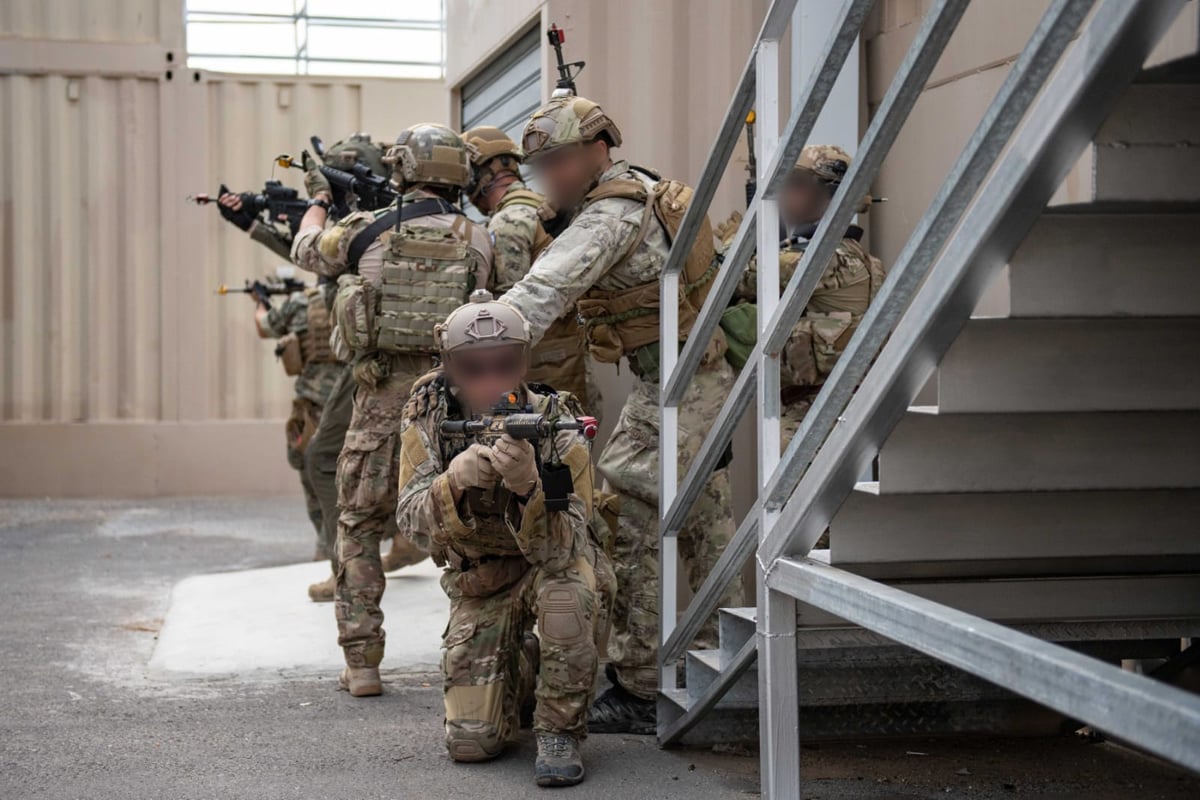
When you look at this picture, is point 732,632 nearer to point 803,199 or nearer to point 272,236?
point 803,199

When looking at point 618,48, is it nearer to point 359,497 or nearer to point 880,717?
point 359,497

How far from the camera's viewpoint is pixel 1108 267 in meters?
2.43

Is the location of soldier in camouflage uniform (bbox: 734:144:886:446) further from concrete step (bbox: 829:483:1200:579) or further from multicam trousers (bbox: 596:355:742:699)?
concrete step (bbox: 829:483:1200:579)

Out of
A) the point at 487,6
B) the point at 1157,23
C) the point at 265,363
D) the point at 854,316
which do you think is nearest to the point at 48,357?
the point at 265,363

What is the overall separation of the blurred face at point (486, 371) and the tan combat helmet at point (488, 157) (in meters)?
1.97

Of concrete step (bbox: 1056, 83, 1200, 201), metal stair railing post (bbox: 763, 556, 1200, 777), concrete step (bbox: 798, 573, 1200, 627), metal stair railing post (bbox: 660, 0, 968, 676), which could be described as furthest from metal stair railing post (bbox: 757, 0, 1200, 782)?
concrete step (bbox: 798, 573, 1200, 627)

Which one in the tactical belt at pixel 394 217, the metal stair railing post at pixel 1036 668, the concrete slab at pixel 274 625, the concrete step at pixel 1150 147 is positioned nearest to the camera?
the metal stair railing post at pixel 1036 668

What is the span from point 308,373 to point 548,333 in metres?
3.04

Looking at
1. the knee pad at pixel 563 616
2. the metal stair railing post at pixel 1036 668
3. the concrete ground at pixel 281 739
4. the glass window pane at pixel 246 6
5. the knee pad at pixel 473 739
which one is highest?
the glass window pane at pixel 246 6

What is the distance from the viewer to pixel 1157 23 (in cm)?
182

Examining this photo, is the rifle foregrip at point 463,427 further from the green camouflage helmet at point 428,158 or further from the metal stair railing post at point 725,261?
the green camouflage helmet at point 428,158

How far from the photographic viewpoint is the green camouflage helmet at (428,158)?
5090mm

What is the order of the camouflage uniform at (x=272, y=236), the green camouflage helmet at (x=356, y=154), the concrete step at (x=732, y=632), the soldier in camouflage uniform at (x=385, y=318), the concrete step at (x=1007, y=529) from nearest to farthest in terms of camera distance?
the concrete step at (x=1007, y=529), the concrete step at (x=732, y=632), the soldier in camouflage uniform at (x=385, y=318), the green camouflage helmet at (x=356, y=154), the camouflage uniform at (x=272, y=236)

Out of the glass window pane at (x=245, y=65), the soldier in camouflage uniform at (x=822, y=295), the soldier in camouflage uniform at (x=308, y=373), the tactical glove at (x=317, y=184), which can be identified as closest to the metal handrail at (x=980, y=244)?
the soldier in camouflage uniform at (x=822, y=295)
